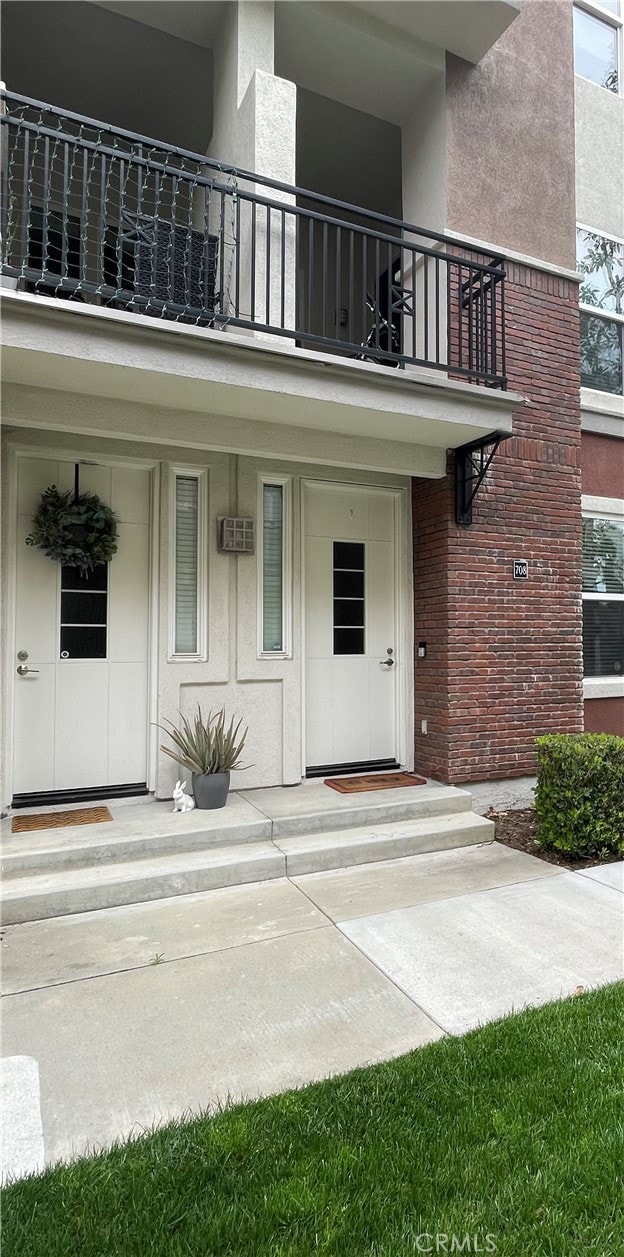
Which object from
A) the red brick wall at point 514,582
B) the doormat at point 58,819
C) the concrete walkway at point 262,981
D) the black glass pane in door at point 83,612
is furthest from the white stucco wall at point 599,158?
the doormat at point 58,819

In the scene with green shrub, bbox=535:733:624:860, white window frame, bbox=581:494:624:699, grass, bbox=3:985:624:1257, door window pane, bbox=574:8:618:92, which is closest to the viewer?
grass, bbox=3:985:624:1257

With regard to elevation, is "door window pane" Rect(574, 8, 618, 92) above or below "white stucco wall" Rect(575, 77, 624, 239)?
above

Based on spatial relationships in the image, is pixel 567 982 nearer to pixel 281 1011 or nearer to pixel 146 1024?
pixel 281 1011

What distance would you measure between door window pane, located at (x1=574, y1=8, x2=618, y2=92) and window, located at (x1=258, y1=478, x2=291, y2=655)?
18.8 ft

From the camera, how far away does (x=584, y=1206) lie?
1.66 meters

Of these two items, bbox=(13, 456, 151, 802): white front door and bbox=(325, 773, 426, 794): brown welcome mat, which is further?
bbox=(325, 773, 426, 794): brown welcome mat

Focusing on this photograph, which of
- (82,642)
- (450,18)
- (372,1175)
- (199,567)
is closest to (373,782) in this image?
(199,567)

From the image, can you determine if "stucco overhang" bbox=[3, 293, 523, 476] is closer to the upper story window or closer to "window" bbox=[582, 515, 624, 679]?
"window" bbox=[582, 515, 624, 679]

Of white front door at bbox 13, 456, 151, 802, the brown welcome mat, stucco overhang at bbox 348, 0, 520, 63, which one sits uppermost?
stucco overhang at bbox 348, 0, 520, 63

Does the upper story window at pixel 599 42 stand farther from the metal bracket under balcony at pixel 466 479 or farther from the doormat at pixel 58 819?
the doormat at pixel 58 819

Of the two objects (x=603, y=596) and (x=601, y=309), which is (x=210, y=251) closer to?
(x=601, y=309)

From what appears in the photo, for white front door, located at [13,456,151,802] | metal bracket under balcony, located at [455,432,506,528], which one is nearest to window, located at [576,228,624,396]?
metal bracket under balcony, located at [455,432,506,528]

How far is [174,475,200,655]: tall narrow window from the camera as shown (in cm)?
486

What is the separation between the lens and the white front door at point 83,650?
447cm
